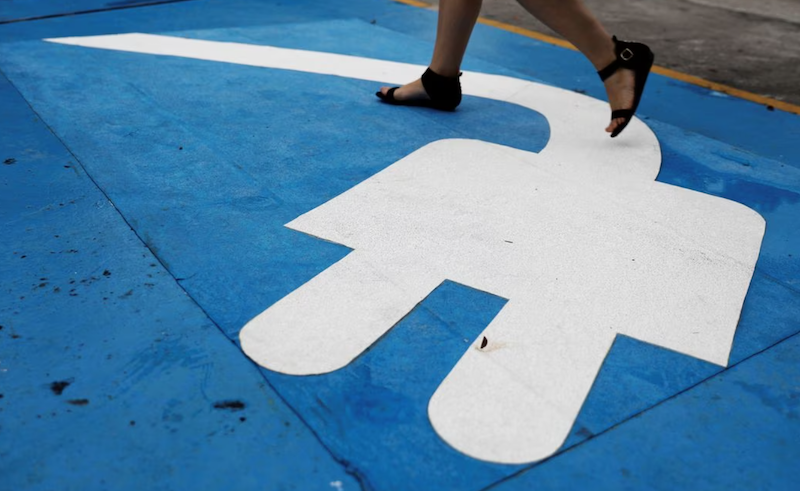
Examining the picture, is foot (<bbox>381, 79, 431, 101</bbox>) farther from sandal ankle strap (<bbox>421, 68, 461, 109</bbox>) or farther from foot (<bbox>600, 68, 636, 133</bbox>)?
foot (<bbox>600, 68, 636, 133</bbox>)

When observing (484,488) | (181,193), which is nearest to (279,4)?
(181,193)

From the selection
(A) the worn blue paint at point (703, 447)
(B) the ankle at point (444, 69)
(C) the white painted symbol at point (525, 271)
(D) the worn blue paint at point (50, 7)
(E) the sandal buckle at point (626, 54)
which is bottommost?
(A) the worn blue paint at point (703, 447)

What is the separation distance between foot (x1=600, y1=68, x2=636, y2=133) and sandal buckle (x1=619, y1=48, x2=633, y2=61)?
1.6 inches

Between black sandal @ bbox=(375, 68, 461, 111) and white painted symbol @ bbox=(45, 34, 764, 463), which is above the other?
black sandal @ bbox=(375, 68, 461, 111)

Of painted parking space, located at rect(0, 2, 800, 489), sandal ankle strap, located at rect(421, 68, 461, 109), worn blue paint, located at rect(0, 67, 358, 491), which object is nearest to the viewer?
worn blue paint, located at rect(0, 67, 358, 491)

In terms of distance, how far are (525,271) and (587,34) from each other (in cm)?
128

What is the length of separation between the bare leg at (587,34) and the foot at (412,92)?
54 cm

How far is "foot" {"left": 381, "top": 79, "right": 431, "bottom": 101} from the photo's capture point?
9.77ft

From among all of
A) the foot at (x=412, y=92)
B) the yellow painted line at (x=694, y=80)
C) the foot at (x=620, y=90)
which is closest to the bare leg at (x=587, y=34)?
the foot at (x=620, y=90)

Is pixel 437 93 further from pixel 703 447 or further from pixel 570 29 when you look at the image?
pixel 703 447

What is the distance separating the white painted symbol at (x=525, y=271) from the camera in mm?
1468

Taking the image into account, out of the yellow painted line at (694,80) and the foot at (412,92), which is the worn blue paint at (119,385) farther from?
the yellow painted line at (694,80)

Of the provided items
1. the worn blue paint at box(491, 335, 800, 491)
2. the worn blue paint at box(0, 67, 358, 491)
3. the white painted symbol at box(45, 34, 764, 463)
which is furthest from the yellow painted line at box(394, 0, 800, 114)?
the worn blue paint at box(0, 67, 358, 491)

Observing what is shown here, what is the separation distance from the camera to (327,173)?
2373mm
